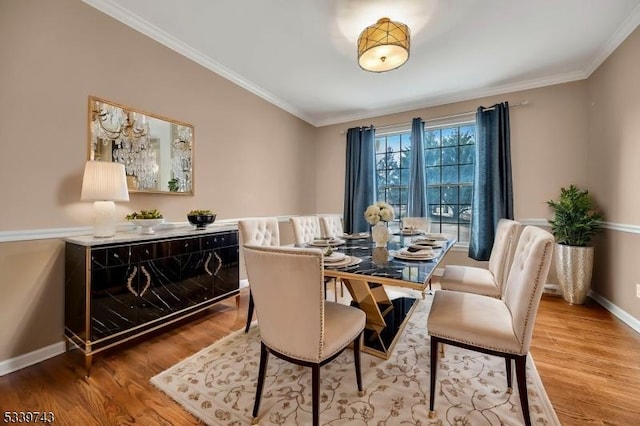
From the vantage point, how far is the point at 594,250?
3145 mm

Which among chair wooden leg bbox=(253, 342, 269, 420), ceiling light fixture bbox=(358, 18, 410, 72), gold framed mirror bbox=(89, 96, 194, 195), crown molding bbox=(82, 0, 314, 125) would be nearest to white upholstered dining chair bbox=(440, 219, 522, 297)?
chair wooden leg bbox=(253, 342, 269, 420)

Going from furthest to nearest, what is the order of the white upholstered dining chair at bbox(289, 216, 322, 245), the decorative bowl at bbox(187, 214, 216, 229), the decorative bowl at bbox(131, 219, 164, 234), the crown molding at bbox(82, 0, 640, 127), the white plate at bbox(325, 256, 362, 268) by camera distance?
the white upholstered dining chair at bbox(289, 216, 322, 245) < the decorative bowl at bbox(187, 214, 216, 229) < the crown molding at bbox(82, 0, 640, 127) < the decorative bowl at bbox(131, 219, 164, 234) < the white plate at bbox(325, 256, 362, 268)

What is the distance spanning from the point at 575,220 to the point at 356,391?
3164 millimetres

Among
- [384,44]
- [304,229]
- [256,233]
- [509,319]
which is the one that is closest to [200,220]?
[256,233]

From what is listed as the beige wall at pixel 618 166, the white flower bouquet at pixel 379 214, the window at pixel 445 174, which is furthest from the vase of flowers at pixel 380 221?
the beige wall at pixel 618 166

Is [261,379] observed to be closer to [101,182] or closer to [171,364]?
[171,364]

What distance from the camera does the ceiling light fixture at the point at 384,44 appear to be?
6.84 feet

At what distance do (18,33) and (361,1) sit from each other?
7.97 feet

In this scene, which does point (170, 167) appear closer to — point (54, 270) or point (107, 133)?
point (107, 133)

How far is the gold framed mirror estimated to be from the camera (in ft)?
7.26

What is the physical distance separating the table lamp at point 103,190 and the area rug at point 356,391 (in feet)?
3.83

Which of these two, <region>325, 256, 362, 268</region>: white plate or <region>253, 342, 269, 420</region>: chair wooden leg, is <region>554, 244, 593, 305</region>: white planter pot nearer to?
<region>325, 256, 362, 268</region>: white plate

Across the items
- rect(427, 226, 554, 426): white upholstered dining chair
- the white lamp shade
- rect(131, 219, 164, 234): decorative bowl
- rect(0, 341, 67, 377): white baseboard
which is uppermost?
the white lamp shade

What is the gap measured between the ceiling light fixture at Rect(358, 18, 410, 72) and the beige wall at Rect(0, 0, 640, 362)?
75.3 inches
